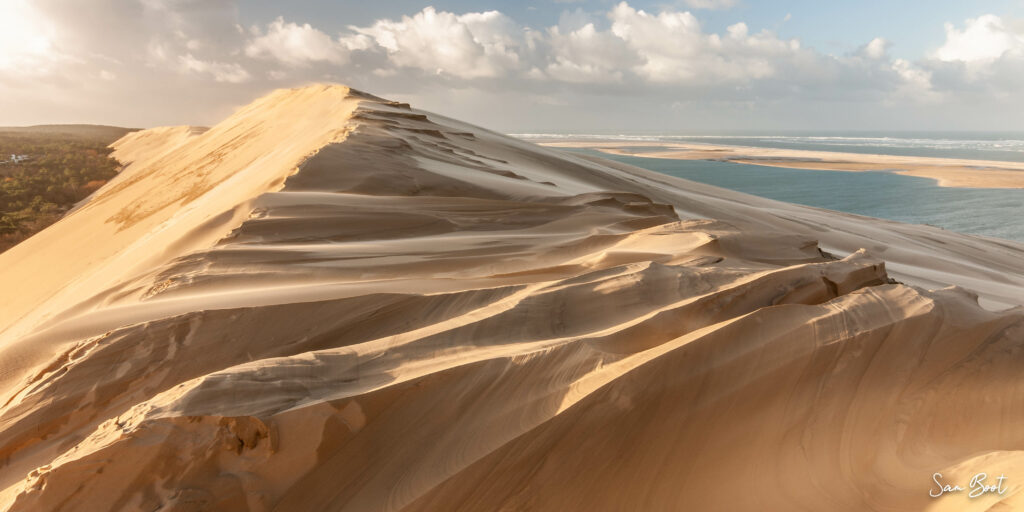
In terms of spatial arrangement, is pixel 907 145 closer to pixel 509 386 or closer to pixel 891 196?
pixel 891 196

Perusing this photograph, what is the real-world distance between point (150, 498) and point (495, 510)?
0.85 meters

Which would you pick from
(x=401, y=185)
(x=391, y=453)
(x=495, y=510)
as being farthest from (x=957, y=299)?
(x=401, y=185)

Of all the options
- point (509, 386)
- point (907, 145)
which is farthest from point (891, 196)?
point (907, 145)

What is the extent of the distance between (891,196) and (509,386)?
18420 mm

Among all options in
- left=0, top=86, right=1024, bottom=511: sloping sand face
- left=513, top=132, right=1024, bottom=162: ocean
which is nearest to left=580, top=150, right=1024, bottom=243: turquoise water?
left=0, top=86, right=1024, bottom=511: sloping sand face

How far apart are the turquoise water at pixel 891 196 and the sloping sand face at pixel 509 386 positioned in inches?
462

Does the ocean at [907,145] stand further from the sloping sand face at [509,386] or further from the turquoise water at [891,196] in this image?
the sloping sand face at [509,386]

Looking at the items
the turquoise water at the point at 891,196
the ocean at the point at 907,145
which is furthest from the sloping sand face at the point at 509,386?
the ocean at the point at 907,145

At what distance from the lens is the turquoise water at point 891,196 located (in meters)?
12.3

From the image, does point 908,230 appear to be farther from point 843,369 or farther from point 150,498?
point 150,498

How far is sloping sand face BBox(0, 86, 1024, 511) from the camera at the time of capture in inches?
57.4

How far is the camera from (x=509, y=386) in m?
1.71

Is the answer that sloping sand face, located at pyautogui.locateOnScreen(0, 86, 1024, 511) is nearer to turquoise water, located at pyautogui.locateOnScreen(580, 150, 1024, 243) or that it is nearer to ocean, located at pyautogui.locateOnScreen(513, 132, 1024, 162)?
turquoise water, located at pyautogui.locateOnScreen(580, 150, 1024, 243)

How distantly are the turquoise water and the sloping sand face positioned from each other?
11.7 metres
